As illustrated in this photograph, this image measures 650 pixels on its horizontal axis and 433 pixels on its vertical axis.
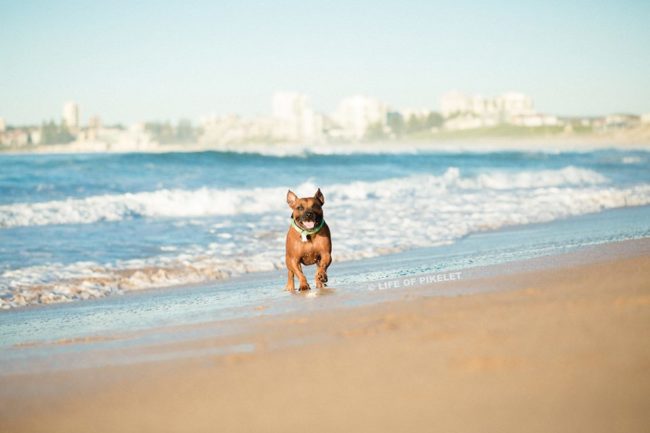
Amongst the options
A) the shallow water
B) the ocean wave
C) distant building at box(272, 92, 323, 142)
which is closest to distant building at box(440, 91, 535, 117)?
distant building at box(272, 92, 323, 142)

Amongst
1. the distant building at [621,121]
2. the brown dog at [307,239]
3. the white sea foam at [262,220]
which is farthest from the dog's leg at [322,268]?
the distant building at [621,121]

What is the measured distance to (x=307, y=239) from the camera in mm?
6184

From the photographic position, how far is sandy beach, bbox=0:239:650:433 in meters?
2.39

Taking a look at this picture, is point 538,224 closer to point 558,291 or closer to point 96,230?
point 96,230

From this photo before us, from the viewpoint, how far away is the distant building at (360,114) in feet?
347

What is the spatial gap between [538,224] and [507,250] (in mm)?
4328

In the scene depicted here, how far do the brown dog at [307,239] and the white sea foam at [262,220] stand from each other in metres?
2.26

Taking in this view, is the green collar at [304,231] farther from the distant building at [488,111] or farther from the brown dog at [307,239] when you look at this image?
the distant building at [488,111]

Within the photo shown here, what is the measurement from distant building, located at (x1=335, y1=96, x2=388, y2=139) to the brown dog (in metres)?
94.1

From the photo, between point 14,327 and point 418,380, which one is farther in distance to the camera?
point 14,327

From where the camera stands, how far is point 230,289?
23.2ft

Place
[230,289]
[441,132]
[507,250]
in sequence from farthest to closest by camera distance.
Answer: [441,132]
[507,250]
[230,289]

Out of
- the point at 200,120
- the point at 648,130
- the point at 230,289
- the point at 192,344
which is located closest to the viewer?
the point at 192,344

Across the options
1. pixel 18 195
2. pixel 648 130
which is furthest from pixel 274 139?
pixel 18 195
